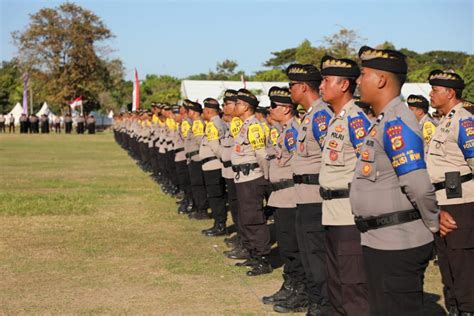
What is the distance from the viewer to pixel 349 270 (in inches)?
196

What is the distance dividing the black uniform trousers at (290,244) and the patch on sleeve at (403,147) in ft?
9.78

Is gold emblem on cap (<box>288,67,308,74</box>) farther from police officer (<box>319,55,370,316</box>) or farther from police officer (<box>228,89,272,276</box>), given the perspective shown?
police officer (<box>228,89,272,276</box>)

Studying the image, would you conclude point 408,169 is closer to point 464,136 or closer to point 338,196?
point 338,196

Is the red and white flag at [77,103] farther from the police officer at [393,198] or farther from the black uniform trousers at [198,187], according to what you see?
the police officer at [393,198]

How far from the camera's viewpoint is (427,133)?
7.88m

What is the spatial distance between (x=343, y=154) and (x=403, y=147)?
1.11m

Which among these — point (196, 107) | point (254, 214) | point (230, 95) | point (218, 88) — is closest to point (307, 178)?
point (254, 214)

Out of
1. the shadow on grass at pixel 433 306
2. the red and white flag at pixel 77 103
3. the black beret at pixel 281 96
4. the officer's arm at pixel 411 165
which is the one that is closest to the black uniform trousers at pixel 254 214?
the black beret at pixel 281 96

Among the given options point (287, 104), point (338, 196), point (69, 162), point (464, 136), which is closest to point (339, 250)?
point (338, 196)

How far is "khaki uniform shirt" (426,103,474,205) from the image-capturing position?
5.89 metres

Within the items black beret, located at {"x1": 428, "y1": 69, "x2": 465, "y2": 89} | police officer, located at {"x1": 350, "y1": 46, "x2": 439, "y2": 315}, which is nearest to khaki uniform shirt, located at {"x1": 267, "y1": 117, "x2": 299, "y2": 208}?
black beret, located at {"x1": 428, "y1": 69, "x2": 465, "y2": 89}

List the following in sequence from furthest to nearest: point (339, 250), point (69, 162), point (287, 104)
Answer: point (69, 162), point (287, 104), point (339, 250)

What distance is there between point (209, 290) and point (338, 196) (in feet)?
9.08

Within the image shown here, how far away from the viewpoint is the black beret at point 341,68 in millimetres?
5047
